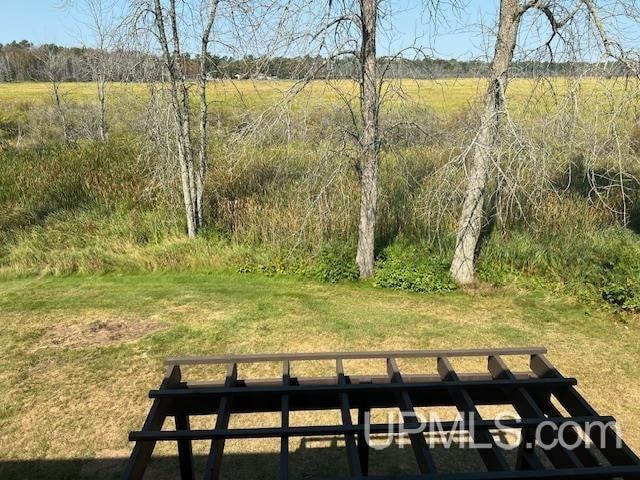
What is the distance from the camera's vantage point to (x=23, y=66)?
30250 mm

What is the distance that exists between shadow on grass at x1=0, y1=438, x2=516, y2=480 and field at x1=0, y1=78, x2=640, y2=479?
3 centimetres

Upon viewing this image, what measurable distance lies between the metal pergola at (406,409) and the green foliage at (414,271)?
12.4 ft

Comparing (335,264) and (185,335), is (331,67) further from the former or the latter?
(185,335)

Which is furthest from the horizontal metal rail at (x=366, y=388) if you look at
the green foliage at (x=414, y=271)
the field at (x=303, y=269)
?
the green foliage at (x=414, y=271)

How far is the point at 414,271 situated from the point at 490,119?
7.83 feet

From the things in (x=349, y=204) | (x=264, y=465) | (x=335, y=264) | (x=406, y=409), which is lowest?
(x=264, y=465)

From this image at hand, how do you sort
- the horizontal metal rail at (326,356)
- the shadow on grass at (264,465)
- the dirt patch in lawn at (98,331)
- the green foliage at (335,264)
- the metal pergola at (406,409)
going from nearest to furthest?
the metal pergola at (406,409) → the horizontal metal rail at (326,356) → the shadow on grass at (264,465) → the dirt patch in lawn at (98,331) → the green foliage at (335,264)

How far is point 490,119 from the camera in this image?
217 inches

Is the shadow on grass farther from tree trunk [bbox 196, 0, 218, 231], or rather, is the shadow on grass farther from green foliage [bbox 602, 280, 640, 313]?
tree trunk [bbox 196, 0, 218, 231]

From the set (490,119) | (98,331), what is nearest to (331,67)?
(490,119)

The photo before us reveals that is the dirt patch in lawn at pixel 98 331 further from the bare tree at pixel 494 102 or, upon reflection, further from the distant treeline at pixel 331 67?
the bare tree at pixel 494 102

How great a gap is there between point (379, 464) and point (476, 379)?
4.59 feet

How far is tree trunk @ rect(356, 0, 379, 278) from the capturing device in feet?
19.5

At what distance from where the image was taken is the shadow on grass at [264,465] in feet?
11.7
